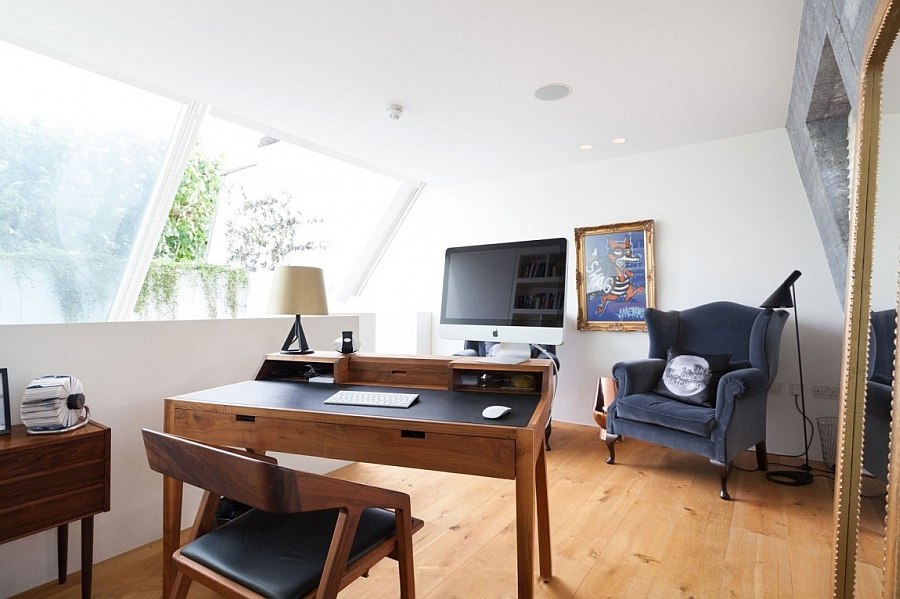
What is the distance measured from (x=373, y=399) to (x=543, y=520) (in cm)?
84

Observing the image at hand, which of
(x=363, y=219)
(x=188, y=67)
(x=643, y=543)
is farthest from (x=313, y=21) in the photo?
(x=363, y=219)

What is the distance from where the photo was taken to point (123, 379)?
209 cm

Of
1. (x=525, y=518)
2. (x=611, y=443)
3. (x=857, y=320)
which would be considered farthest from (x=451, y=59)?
(x=611, y=443)

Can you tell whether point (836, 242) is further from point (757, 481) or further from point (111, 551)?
point (111, 551)

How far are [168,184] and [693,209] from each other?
12.6ft

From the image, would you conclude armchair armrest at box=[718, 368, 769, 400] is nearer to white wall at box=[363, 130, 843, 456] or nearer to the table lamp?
white wall at box=[363, 130, 843, 456]

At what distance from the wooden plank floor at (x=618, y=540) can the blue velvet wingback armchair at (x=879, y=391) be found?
14 cm

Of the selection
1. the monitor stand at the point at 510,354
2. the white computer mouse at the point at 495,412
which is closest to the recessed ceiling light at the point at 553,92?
the monitor stand at the point at 510,354

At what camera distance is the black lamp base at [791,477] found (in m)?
2.84

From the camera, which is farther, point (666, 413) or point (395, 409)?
point (666, 413)

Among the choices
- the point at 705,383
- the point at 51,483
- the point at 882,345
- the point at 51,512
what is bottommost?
the point at 51,512

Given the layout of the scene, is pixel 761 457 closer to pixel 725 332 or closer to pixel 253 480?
pixel 725 332

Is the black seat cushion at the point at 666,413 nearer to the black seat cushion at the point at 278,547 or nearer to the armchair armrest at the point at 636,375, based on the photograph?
the armchair armrest at the point at 636,375

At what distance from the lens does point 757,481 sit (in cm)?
289
